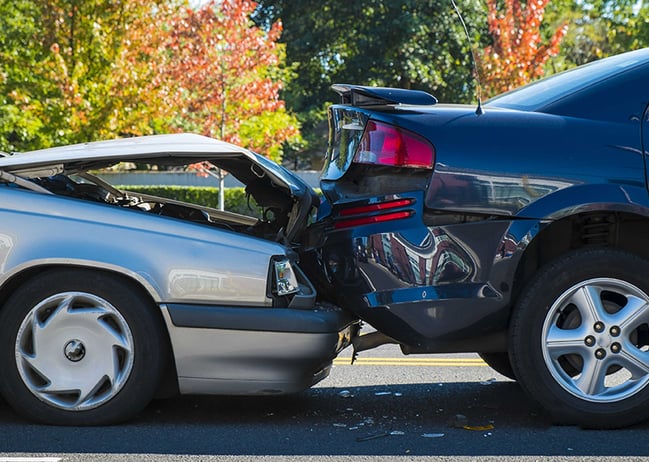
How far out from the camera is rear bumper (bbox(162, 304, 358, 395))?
4.20 meters

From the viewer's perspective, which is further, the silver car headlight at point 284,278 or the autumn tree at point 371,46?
the autumn tree at point 371,46

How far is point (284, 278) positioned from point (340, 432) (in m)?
0.72

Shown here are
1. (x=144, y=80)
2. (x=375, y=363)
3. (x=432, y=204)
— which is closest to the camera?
(x=432, y=204)

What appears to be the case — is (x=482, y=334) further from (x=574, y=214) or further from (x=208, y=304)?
(x=208, y=304)

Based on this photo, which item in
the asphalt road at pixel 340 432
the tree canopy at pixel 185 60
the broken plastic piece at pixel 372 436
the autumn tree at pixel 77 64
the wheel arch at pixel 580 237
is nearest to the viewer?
the asphalt road at pixel 340 432

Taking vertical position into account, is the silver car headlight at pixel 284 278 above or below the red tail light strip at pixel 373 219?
below

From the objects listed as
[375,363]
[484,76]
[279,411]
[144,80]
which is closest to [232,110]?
[144,80]

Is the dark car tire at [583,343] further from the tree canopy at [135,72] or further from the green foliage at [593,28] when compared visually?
the green foliage at [593,28]

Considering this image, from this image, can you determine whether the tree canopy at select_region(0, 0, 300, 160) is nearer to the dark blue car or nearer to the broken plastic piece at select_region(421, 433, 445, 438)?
the dark blue car

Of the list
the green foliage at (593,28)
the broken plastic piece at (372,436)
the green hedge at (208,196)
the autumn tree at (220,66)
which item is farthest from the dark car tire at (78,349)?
the green foliage at (593,28)

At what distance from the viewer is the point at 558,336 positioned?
13.8 feet

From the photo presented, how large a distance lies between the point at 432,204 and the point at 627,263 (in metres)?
0.90

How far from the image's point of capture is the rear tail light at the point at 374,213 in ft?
13.9

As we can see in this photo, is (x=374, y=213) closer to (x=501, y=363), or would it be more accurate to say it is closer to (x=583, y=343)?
(x=583, y=343)
